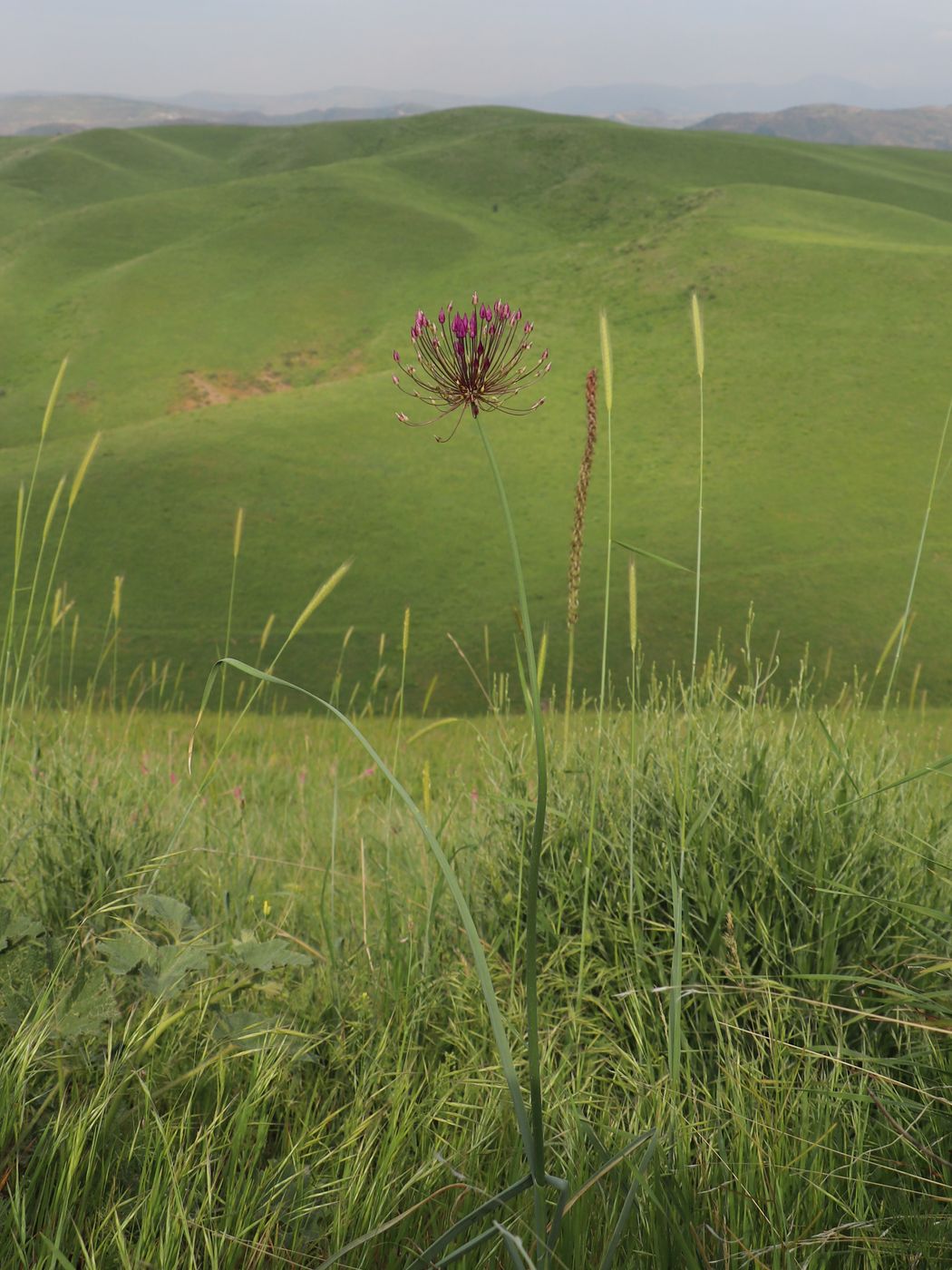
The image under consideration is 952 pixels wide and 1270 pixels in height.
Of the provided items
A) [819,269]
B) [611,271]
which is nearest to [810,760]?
[819,269]

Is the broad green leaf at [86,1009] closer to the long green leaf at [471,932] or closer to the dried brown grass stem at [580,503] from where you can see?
the long green leaf at [471,932]

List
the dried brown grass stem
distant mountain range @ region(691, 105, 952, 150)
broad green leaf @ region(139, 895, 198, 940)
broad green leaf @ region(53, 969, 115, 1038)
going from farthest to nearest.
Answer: distant mountain range @ region(691, 105, 952, 150) < broad green leaf @ region(139, 895, 198, 940) < broad green leaf @ region(53, 969, 115, 1038) < the dried brown grass stem

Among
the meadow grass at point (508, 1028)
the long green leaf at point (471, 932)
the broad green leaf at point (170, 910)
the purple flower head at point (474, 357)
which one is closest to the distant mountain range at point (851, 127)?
the meadow grass at point (508, 1028)

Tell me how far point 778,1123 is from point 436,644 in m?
8.44

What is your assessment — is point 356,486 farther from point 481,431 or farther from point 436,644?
point 481,431

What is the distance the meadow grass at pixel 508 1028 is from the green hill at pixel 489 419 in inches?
233

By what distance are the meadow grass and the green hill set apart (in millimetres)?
5909

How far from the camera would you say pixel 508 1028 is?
1.67 metres

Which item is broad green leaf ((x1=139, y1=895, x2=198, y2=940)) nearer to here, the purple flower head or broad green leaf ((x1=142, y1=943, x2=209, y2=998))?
broad green leaf ((x1=142, y1=943, x2=209, y2=998))

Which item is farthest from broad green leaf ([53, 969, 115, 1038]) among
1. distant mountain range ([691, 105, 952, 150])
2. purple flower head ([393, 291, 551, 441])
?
distant mountain range ([691, 105, 952, 150])

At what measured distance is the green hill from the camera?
408 inches

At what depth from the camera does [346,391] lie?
53.6ft

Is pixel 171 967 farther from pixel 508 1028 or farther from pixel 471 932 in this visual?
pixel 471 932

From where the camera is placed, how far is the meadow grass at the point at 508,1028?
1167 millimetres
